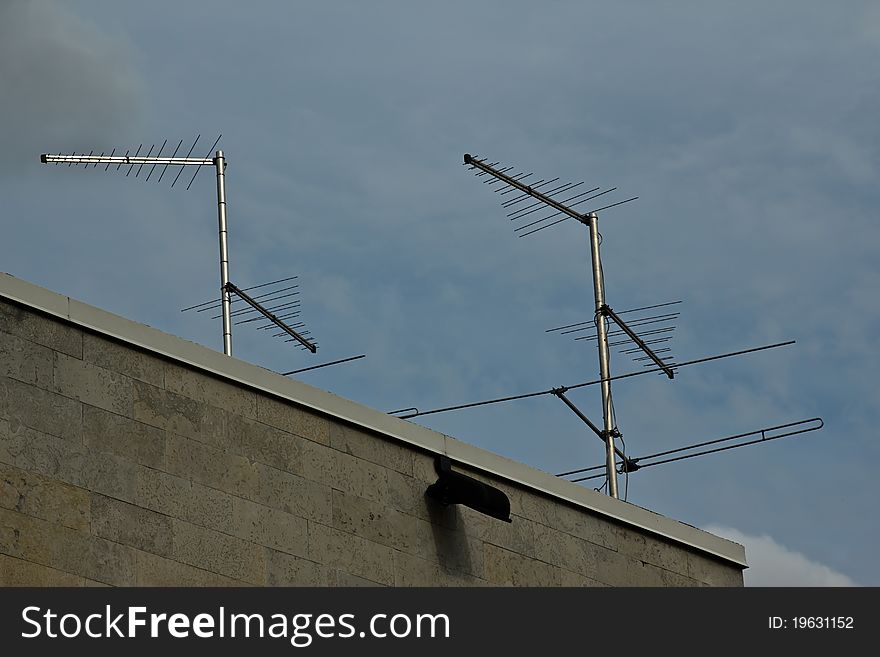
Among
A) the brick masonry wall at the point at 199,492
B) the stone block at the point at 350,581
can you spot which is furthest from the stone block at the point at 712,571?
the stone block at the point at 350,581

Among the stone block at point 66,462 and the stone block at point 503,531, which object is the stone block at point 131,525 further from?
the stone block at point 503,531

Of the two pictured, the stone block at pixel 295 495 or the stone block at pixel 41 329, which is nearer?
the stone block at pixel 41 329

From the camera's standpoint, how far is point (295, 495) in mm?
18156

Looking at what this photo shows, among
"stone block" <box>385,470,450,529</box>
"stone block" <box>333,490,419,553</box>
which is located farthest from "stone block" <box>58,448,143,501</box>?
"stone block" <box>385,470,450,529</box>

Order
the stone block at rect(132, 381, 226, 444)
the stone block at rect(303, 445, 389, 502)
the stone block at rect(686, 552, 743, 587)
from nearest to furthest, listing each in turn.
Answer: the stone block at rect(132, 381, 226, 444) → the stone block at rect(303, 445, 389, 502) → the stone block at rect(686, 552, 743, 587)

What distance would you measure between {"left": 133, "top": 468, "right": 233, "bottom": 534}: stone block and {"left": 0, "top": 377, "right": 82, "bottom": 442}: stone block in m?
0.76

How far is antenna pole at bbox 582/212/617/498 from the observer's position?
2292cm

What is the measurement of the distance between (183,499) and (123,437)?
78 centimetres

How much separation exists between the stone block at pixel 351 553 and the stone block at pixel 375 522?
0.26ft

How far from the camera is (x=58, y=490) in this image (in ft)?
53.4

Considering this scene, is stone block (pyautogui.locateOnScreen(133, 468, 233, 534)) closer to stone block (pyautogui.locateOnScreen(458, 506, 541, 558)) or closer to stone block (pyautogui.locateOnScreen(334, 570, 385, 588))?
stone block (pyautogui.locateOnScreen(334, 570, 385, 588))

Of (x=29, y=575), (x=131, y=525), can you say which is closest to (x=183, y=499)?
(x=131, y=525)

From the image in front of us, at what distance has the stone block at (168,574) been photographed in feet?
54.5
